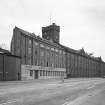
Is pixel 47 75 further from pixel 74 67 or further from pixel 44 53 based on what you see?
pixel 74 67

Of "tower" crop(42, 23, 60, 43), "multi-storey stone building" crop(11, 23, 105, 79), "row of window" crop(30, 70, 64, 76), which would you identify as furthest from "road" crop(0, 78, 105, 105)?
"tower" crop(42, 23, 60, 43)

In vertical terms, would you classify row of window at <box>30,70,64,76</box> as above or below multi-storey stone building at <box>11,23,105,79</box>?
below

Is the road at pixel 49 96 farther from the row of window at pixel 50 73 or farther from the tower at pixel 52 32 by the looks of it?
the tower at pixel 52 32

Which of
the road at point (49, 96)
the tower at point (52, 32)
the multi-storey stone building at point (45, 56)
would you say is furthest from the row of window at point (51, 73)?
the road at point (49, 96)

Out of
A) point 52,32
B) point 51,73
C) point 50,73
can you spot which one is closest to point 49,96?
point 50,73

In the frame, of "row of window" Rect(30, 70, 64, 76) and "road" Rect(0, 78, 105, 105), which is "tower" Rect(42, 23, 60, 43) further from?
"road" Rect(0, 78, 105, 105)

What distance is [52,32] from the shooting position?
84.9 metres

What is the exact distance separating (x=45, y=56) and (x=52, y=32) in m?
28.1

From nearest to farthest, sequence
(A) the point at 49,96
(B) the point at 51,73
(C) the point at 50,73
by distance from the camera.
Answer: (A) the point at 49,96
(C) the point at 50,73
(B) the point at 51,73

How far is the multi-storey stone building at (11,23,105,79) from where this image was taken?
164 feet

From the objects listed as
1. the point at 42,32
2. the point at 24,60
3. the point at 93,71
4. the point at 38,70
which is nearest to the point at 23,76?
the point at 24,60

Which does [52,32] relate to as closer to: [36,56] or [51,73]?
[51,73]

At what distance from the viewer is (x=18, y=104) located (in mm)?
9547

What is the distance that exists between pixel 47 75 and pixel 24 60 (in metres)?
13.8
